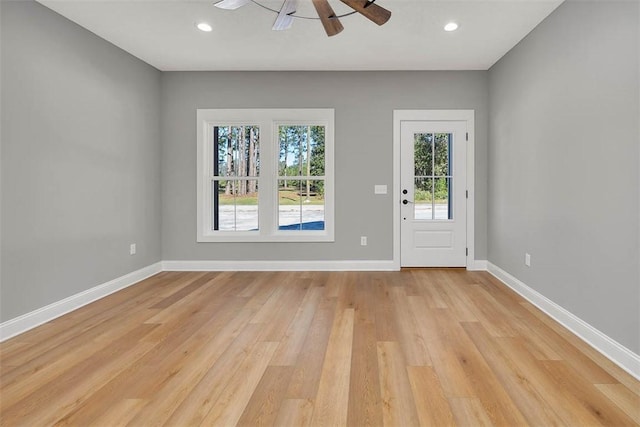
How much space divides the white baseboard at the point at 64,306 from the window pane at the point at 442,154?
420 centimetres

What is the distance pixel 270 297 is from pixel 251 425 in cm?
197

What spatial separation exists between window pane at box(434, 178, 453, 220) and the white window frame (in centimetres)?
148

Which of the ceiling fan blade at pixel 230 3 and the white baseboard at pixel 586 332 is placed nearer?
the white baseboard at pixel 586 332

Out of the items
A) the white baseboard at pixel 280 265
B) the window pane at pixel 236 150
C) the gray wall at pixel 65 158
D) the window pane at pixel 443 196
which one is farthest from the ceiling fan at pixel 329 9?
the white baseboard at pixel 280 265

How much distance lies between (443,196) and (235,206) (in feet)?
9.80

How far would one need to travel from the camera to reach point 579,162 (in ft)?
8.63

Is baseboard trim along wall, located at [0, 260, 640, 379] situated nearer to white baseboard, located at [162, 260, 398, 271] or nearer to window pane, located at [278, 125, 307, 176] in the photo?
white baseboard, located at [162, 260, 398, 271]

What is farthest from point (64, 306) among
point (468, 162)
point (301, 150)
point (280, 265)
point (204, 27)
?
point (468, 162)

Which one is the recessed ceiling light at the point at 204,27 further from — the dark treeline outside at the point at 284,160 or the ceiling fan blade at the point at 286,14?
the dark treeline outside at the point at 284,160

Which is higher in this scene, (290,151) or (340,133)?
(340,133)

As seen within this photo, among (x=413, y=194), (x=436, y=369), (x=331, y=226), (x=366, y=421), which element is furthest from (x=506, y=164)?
(x=366, y=421)

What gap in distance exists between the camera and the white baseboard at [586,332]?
2076 mm

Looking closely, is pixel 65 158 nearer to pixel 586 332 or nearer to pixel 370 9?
pixel 370 9

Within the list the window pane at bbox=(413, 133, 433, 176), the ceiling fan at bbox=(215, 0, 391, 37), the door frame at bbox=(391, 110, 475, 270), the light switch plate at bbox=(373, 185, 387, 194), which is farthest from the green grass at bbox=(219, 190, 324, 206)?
the ceiling fan at bbox=(215, 0, 391, 37)
